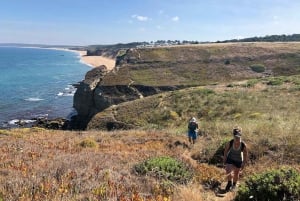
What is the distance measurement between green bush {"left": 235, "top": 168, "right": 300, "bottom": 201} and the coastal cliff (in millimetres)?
36953

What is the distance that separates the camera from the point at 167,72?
76.8 metres

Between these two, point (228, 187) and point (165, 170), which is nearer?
point (165, 170)

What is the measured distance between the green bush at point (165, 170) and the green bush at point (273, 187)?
56.8 inches

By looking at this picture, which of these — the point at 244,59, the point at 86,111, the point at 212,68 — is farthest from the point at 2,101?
the point at 244,59

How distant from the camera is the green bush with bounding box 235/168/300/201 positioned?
7086mm

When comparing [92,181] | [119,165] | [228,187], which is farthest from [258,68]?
[92,181]

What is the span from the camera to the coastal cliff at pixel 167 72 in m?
64.6

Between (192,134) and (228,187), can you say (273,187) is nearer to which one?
(228,187)

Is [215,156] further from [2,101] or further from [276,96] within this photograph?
[2,101]

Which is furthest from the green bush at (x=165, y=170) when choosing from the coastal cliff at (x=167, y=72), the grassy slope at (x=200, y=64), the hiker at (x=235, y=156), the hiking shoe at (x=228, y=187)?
the grassy slope at (x=200, y=64)

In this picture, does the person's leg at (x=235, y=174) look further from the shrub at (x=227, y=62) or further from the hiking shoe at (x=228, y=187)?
the shrub at (x=227, y=62)

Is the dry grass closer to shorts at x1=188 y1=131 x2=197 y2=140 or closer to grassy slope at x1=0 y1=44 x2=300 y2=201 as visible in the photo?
grassy slope at x1=0 y1=44 x2=300 y2=201

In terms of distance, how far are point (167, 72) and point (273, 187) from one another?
6999 cm

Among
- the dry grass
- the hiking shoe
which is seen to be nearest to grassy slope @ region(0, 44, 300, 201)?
the dry grass
